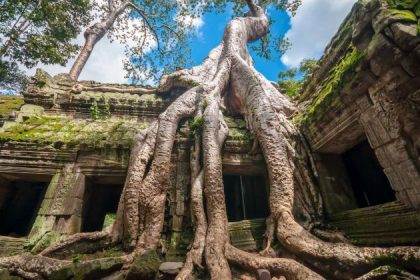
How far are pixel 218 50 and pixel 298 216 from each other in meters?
5.07

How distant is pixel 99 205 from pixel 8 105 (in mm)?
3559

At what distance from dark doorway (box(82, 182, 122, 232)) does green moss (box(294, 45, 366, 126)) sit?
4.11 meters

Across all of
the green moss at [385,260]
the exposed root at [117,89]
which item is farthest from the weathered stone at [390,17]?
the exposed root at [117,89]

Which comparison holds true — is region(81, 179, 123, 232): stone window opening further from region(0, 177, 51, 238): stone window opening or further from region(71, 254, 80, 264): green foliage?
region(71, 254, 80, 264): green foliage

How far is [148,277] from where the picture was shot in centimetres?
231

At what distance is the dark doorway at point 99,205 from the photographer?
180 inches

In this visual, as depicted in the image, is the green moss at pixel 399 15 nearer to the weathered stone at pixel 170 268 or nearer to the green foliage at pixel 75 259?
the weathered stone at pixel 170 268

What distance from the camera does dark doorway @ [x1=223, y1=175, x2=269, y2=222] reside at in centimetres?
497

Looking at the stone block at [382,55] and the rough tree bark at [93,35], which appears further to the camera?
the rough tree bark at [93,35]

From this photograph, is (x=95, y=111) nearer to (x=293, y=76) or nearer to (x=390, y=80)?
(x=390, y=80)

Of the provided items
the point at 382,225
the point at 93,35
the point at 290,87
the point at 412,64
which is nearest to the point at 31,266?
the point at 382,225

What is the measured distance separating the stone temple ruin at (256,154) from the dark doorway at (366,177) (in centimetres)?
2

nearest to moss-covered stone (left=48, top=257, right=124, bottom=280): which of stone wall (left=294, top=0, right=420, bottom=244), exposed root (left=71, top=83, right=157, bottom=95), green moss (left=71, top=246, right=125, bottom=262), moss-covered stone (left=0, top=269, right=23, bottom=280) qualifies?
green moss (left=71, top=246, right=125, bottom=262)

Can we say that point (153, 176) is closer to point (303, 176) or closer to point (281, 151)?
point (281, 151)
